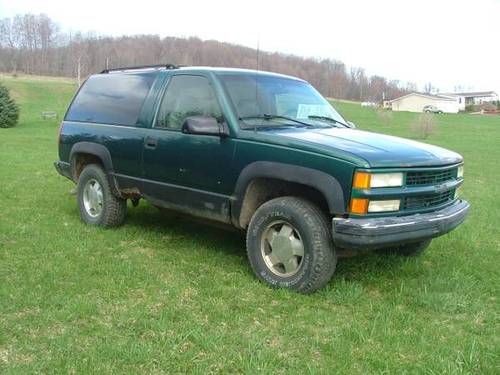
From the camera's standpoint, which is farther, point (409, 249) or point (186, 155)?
point (409, 249)

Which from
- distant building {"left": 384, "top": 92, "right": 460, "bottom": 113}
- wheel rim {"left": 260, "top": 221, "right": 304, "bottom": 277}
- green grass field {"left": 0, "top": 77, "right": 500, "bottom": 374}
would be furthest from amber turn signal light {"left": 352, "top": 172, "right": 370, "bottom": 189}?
distant building {"left": 384, "top": 92, "right": 460, "bottom": 113}

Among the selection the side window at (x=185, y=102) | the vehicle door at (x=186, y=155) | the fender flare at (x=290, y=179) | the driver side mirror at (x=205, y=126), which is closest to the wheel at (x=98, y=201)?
the vehicle door at (x=186, y=155)

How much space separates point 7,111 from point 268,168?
2480cm

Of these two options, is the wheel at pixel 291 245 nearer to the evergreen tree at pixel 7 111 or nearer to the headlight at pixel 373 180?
the headlight at pixel 373 180

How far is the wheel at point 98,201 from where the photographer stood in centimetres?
645

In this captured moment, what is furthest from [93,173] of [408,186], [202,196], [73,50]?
[73,50]

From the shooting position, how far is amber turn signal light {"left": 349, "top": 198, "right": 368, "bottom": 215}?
4.16 meters

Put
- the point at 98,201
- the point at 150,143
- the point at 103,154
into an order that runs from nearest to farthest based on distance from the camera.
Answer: the point at 150,143, the point at 103,154, the point at 98,201

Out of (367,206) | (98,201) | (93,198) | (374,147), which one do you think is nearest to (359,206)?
(367,206)

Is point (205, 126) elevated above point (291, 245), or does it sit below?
above

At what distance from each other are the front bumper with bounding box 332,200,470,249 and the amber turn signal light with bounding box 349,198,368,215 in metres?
0.06

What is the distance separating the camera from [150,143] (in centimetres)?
568

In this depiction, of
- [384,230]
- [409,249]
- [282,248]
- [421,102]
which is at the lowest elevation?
[409,249]

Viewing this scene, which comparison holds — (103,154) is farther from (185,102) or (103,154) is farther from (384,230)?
(384,230)
